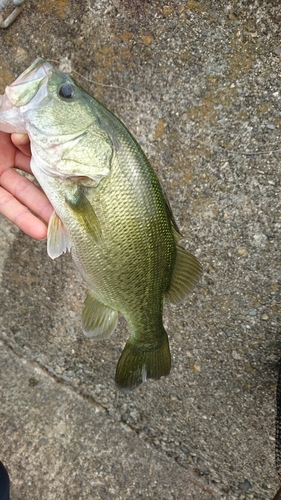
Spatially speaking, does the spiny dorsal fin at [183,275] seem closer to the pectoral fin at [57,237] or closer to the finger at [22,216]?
the pectoral fin at [57,237]

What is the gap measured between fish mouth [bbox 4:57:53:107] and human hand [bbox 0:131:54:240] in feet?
0.97

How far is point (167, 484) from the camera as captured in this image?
214cm

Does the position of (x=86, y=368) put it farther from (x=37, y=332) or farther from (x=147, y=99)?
(x=147, y=99)

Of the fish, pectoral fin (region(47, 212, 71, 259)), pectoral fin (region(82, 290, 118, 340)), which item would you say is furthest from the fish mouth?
pectoral fin (region(82, 290, 118, 340))

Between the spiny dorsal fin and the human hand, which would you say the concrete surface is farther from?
the human hand

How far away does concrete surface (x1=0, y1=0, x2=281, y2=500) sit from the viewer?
175 cm

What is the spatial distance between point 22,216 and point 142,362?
852mm

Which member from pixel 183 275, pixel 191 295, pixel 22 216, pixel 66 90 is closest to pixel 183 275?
pixel 183 275

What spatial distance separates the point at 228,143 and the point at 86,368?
1603 mm

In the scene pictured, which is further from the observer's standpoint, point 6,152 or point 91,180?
point 6,152

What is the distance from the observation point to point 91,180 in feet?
4.65

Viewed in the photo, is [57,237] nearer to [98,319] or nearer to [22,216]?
[22,216]

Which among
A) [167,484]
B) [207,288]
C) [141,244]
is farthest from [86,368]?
[141,244]

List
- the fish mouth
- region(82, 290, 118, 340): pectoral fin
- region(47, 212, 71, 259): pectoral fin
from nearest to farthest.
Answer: the fish mouth → region(47, 212, 71, 259): pectoral fin → region(82, 290, 118, 340): pectoral fin
